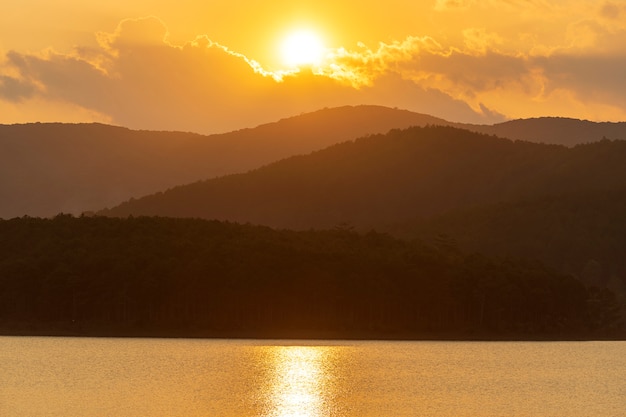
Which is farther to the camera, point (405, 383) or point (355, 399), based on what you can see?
point (405, 383)

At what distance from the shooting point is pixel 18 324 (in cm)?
19362

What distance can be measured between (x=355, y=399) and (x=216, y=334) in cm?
9415

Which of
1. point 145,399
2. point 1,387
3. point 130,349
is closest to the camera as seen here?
point 145,399

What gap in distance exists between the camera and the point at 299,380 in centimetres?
11500

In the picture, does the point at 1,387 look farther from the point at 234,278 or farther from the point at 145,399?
the point at 234,278

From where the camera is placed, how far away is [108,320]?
193m

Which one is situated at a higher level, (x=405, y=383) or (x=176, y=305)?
(x=176, y=305)

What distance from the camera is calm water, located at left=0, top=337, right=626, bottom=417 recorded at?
90000 millimetres

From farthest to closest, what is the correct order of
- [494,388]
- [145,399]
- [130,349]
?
[130,349] < [494,388] < [145,399]

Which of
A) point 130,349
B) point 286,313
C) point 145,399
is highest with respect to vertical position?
point 286,313

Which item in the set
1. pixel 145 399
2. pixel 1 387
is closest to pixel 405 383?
pixel 145 399

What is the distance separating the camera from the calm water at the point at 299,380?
90000mm

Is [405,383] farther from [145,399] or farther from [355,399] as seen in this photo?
[145,399]

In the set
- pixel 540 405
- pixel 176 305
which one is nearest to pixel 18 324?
pixel 176 305
